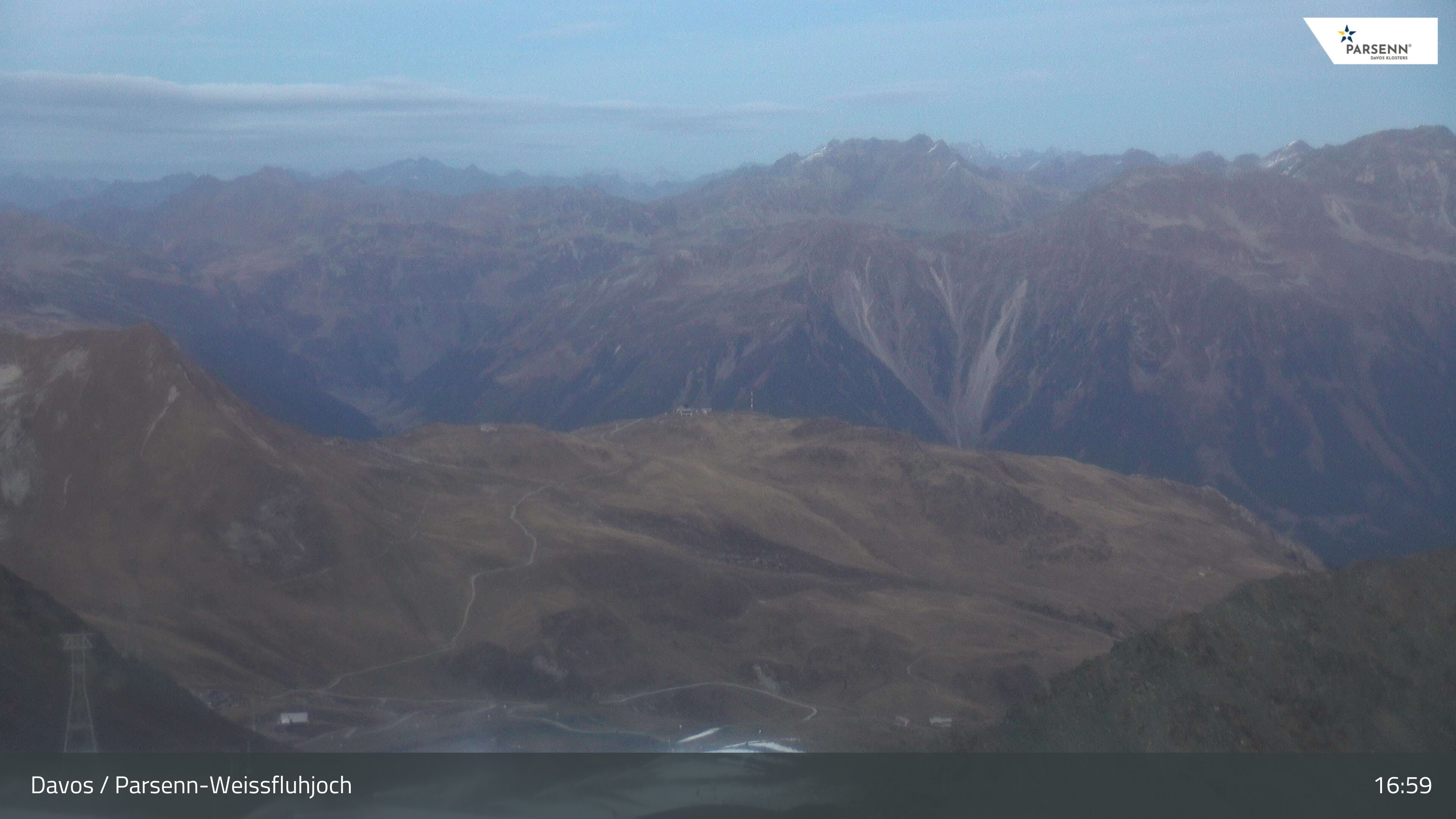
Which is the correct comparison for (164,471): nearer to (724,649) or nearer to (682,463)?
(724,649)

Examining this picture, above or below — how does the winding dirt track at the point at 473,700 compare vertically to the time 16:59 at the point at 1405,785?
below

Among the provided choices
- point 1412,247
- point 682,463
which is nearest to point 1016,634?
point 682,463

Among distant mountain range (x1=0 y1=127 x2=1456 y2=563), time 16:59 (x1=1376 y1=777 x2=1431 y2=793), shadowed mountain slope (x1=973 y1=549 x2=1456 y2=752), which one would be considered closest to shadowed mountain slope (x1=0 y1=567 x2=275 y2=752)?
shadowed mountain slope (x1=973 y1=549 x2=1456 y2=752)

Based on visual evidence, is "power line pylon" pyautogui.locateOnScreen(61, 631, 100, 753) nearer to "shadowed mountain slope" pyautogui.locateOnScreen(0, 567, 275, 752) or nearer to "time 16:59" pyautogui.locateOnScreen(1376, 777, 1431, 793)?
"shadowed mountain slope" pyautogui.locateOnScreen(0, 567, 275, 752)

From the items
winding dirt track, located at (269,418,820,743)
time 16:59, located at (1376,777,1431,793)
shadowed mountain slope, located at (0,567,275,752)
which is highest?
time 16:59, located at (1376,777,1431,793)

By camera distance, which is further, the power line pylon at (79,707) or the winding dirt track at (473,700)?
the winding dirt track at (473,700)

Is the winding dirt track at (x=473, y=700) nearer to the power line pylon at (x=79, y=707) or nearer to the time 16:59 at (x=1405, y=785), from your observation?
the power line pylon at (x=79, y=707)

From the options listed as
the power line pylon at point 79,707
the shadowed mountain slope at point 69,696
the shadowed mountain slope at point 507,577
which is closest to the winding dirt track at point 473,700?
the shadowed mountain slope at point 507,577
